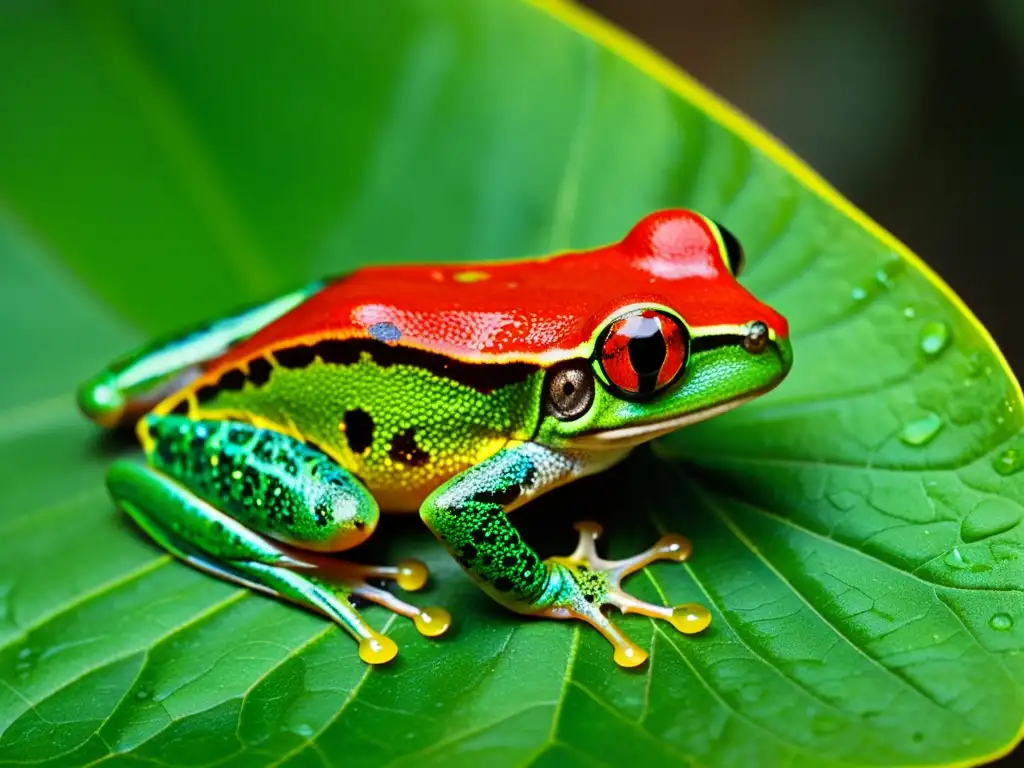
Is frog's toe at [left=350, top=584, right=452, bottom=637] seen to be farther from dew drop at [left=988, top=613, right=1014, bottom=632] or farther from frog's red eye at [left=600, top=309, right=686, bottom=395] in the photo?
dew drop at [left=988, top=613, right=1014, bottom=632]

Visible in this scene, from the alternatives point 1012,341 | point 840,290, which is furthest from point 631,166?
point 1012,341

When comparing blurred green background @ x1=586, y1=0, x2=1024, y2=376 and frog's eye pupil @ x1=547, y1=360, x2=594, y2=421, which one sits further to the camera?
blurred green background @ x1=586, y1=0, x2=1024, y2=376

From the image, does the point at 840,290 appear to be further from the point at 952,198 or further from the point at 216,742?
A: the point at 952,198

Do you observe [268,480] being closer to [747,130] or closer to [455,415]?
[455,415]

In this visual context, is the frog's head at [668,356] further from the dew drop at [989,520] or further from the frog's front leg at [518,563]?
the dew drop at [989,520]

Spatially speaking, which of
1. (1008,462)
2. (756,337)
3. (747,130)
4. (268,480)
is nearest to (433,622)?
(268,480)

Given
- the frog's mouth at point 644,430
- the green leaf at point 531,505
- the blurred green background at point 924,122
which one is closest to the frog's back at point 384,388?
the frog's mouth at point 644,430

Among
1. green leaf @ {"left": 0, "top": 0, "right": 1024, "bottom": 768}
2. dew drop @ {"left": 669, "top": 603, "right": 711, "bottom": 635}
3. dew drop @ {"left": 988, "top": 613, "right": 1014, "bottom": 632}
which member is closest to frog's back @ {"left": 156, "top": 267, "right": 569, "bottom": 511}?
green leaf @ {"left": 0, "top": 0, "right": 1024, "bottom": 768}
